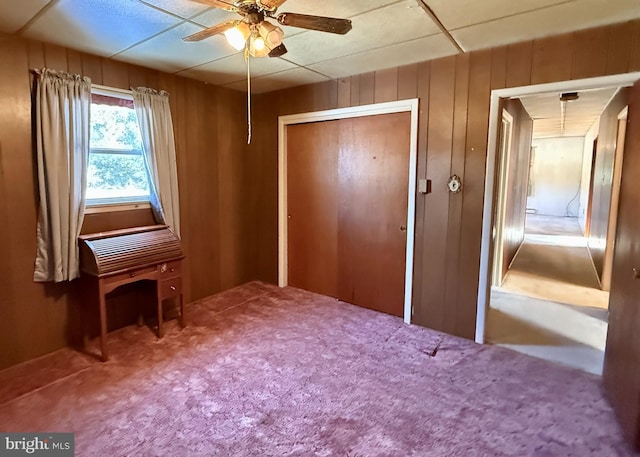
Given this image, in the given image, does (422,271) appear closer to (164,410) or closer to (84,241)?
(164,410)

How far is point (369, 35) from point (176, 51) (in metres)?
1.51

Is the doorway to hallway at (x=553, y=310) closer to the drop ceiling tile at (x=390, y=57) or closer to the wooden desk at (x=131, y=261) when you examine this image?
the drop ceiling tile at (x=390, y=57)

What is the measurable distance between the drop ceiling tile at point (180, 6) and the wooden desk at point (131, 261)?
5.65 feet

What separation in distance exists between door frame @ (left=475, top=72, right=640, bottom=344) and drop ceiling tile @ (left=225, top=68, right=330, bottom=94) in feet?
5.56

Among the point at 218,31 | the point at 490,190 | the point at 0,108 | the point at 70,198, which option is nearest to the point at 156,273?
the point at 70,198

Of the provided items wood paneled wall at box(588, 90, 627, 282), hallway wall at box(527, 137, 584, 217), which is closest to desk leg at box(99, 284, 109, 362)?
wood paneled wall at box(588, 90, 627, 282)

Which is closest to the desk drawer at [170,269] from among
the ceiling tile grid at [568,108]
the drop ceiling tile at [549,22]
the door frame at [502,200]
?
the drop ceiling tile at [549,22]

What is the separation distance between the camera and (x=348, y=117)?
144 inches

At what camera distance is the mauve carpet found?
1904 mm

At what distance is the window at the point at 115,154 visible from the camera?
3055mm

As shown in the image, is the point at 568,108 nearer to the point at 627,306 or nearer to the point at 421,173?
the point at 421,173

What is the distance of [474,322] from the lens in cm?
308

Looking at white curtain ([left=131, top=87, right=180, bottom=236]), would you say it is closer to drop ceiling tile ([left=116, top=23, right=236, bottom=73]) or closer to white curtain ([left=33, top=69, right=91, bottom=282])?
drop ceiling tile ([left=116, top=23, right=236, bottom=73])

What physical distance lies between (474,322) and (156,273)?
108 inches
